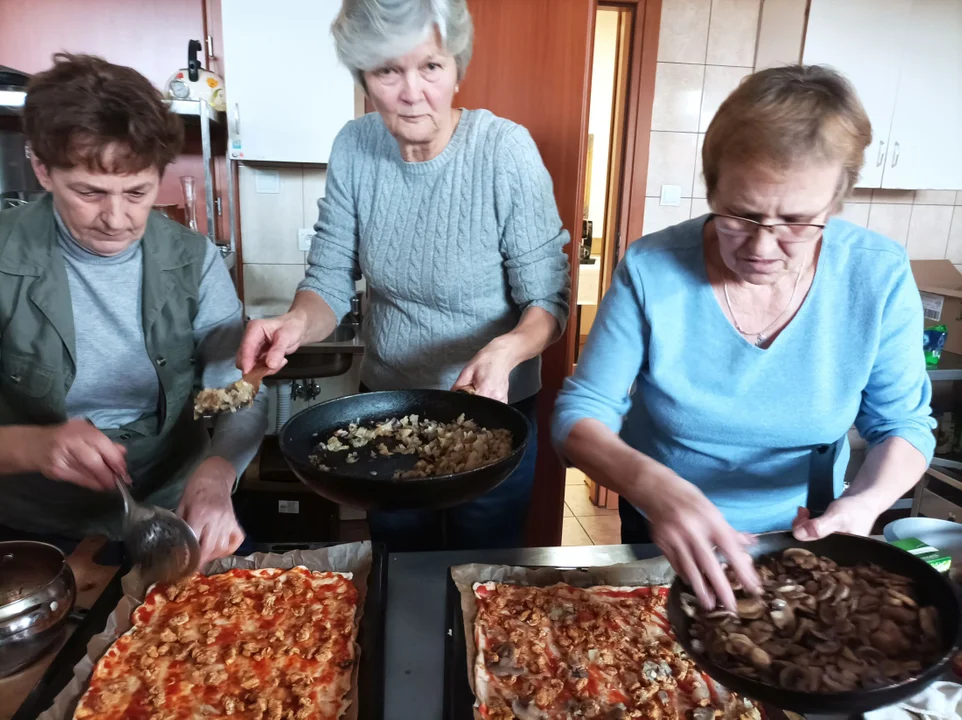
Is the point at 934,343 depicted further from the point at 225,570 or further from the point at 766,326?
the point at 225,570

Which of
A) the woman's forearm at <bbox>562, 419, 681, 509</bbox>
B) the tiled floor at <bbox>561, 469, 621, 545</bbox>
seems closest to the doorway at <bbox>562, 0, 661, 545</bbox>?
the tiled floor at <bbox>561, 469, 621, 545</bbox>

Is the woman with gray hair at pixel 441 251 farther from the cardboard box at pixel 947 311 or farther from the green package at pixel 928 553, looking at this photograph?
the cardboard box at pixel 947 311

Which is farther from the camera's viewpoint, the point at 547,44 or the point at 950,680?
the point at 547,44

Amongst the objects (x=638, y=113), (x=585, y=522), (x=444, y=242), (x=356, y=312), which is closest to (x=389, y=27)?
(x=444, y=242)

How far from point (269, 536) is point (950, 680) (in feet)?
8.23

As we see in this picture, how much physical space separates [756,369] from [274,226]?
265cm

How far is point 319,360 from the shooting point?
274cm

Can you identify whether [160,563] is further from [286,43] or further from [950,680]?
[286,43]

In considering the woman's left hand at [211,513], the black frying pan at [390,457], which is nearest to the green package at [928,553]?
the black frying pan at [390,457]

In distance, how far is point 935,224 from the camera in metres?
3.73

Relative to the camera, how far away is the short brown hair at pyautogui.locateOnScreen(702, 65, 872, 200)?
1.00 meters

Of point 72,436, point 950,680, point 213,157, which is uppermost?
point 213,157

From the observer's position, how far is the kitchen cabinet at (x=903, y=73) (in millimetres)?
3025

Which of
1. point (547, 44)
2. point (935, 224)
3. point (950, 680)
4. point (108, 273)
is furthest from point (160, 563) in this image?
point (935, 224)
